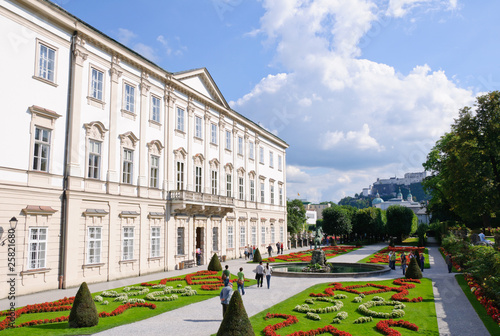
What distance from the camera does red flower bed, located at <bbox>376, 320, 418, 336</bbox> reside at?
538 inches

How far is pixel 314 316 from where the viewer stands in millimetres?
16094

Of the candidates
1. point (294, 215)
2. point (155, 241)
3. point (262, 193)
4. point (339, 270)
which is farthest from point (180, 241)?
point (294, 215)

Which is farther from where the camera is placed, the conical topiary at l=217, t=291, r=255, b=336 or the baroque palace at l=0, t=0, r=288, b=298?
the baroque palace at l=0, t=0, r=288, b=298

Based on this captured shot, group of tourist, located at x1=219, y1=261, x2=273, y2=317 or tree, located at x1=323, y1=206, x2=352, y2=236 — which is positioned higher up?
tree, located at x1=323, y1=206, x2=352, y2=236

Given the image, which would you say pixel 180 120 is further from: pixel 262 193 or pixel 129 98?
pixel 262 193

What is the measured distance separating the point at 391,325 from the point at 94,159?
20659 millimetres

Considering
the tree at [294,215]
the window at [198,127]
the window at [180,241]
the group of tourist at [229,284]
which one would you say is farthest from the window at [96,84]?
the tree at [294,215]

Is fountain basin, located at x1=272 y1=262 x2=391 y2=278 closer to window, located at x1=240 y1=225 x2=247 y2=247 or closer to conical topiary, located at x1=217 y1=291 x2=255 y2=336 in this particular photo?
window, located at x1=240 y1=225 x2=247 y2=247

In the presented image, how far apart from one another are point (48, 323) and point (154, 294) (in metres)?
6.74

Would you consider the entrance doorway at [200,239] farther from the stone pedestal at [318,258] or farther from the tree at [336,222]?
the tree at [336,222]

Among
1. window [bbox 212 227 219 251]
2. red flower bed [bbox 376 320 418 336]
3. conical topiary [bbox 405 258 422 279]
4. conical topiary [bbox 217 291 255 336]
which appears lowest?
red flower bed [bbox 376 320 418 336]

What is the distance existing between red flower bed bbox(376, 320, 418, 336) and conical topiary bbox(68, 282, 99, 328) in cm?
1057

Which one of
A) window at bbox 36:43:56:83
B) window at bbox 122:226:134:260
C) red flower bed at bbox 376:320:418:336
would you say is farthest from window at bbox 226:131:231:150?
red flower bed at bbox 376:320:418:336

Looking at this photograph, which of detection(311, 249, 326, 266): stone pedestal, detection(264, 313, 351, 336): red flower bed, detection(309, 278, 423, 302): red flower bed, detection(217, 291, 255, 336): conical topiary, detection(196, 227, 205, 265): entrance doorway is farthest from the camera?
detection(196, 227, 205, 265): entrance doorway
